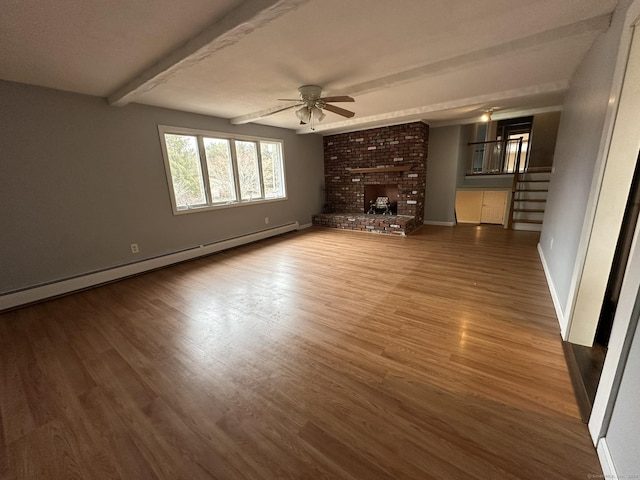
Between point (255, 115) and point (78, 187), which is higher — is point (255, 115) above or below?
above

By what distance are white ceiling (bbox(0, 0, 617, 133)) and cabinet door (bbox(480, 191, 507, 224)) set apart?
11.1ft

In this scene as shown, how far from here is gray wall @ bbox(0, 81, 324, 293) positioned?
2604mm

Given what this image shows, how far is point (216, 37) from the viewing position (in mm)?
1738

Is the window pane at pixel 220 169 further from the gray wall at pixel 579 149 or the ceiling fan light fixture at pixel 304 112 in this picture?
the gray wall at pixel 579 149

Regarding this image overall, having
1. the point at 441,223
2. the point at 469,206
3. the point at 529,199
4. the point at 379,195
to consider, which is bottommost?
the point at 441,223

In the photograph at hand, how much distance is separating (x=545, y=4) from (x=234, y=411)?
3.21m

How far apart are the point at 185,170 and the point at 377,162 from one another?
4006 mm

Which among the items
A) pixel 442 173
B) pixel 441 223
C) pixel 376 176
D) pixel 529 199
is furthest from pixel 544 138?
pixel 376 176

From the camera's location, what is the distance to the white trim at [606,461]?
98cm

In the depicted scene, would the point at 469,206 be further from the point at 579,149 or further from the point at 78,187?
the point at 78,187

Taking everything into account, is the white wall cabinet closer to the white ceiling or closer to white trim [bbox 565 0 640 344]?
the white ceiling

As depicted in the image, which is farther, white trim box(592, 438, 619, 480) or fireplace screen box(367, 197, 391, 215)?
fireplace screen box(367, 197, 391, 215)

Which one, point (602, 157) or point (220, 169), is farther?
point (220, 169)

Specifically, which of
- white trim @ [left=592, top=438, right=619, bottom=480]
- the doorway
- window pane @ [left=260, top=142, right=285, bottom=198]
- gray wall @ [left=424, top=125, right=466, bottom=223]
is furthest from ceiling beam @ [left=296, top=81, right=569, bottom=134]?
white trim @ [left=592, top=438, right=619, bottom=480]
